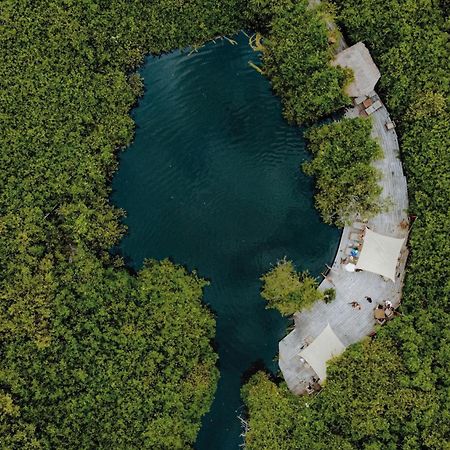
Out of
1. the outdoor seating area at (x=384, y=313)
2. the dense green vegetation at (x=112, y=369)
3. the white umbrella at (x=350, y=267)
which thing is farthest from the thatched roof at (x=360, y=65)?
the dense green vegetation at (x=112, y=369)

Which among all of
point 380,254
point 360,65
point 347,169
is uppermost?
point 360,65

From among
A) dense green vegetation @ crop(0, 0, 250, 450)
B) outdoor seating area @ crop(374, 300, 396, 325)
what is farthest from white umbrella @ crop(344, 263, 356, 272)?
dense green vegetation @ crop(0, 0, 250, 450)

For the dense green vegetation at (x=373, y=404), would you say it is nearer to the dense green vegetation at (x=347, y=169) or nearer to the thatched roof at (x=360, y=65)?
the dense green vegetation at (x=347, y=169)

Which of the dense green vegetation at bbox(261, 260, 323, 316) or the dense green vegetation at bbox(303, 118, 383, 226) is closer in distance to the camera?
the dense green vegetation at bbox(303, 118, 383, 226)

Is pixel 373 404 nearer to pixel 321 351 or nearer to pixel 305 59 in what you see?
pixel 321 351

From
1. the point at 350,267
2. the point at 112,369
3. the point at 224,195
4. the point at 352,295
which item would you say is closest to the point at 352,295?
the point at 352,295

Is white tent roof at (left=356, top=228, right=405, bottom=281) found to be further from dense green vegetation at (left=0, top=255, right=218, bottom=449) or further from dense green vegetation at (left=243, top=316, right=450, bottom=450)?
dense green vegetation at (left=0, top=255, right=218, bottom=449)

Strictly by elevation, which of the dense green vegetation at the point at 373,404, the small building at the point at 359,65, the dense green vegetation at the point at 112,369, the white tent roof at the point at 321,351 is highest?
the small building at the point at 359,65

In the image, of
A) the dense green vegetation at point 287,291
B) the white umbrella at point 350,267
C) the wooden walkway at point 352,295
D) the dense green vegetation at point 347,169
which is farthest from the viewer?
the white umbrella at point 350,267
